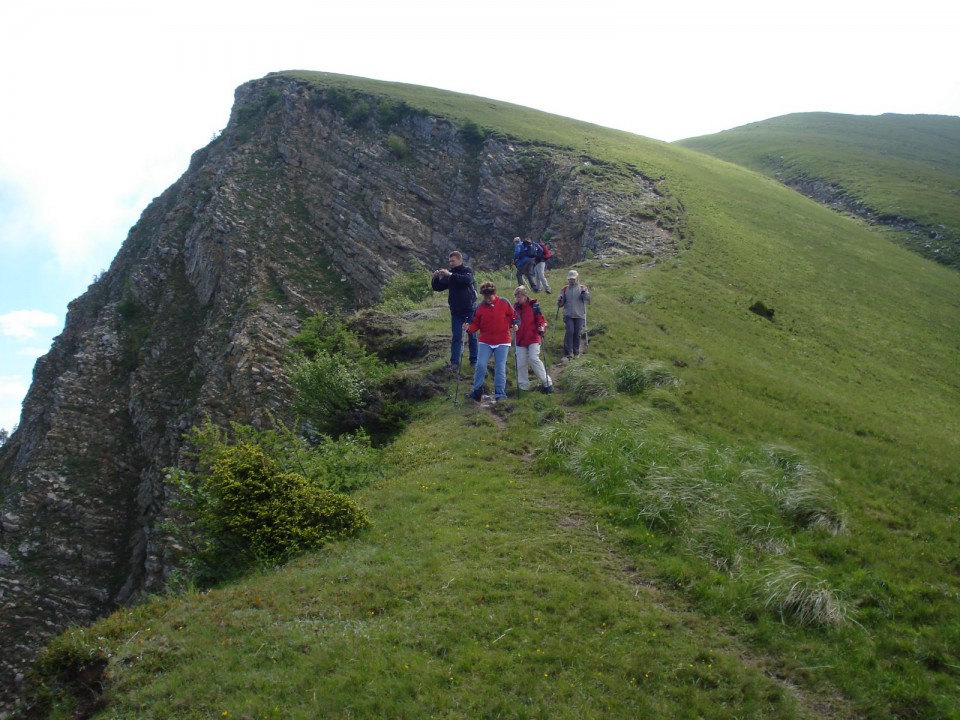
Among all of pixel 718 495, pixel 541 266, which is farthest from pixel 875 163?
pixel 718 495

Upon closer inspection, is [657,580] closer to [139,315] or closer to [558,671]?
[558,671]

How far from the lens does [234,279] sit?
131ft

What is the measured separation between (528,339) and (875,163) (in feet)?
235

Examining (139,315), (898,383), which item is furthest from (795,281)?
(139,315)

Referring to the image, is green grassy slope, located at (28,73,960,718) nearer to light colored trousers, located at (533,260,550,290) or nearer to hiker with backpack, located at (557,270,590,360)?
hiker with backpack, located at (557,270,590,360)

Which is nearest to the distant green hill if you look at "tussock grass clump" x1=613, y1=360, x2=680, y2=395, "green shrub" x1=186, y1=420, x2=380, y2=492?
"tussock grass clump" x1=613, y1=360, x2=680, y2=395

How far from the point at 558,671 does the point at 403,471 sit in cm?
693

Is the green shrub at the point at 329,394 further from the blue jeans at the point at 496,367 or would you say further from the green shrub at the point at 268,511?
the green shrub at the point at 268,511

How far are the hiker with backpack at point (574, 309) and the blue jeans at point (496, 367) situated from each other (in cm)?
343

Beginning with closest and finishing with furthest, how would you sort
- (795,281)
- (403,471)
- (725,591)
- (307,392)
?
(725,591) < (403,471) < (307,392) < (795,281)

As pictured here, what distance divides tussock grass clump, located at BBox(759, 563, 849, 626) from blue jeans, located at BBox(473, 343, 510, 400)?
8.54 m

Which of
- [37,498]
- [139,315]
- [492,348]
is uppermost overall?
[492,348]

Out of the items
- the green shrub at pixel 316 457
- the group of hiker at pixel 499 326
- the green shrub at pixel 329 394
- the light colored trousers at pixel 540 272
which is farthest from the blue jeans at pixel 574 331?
the light colored trousers at pixel 540 272

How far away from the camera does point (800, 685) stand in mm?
6949
